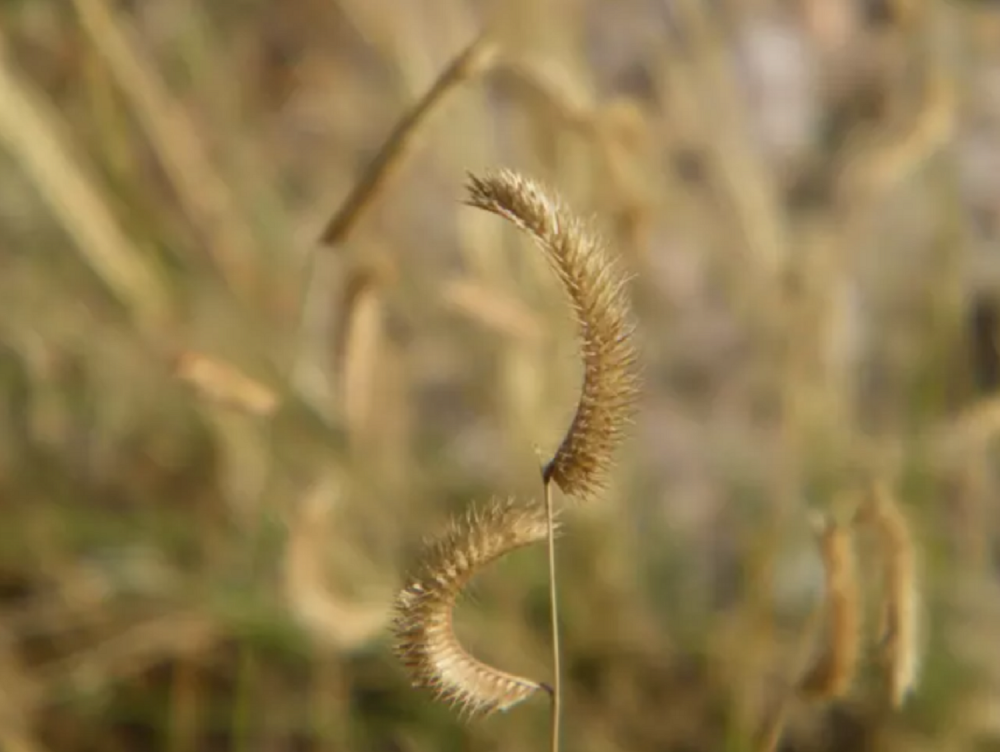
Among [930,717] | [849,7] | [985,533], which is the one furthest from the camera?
[849,7]

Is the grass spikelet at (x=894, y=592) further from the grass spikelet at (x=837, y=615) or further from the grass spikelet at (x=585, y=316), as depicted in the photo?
the grass spikelet at (x=585, y=316)

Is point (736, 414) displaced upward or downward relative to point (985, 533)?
upward

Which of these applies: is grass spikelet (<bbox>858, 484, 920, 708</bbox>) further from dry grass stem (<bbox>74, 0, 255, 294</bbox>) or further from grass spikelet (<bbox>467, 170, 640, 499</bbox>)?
dry grass stem (<bbox>74, 0, 255, 294</bbox>)

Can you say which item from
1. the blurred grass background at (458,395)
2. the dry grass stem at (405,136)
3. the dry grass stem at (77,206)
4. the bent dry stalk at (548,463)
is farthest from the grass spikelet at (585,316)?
the dry grass stem at (77,206)

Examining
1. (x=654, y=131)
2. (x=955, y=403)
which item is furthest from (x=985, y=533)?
(x=654, y=131)

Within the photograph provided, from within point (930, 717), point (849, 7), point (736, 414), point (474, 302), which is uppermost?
point (849, 7)

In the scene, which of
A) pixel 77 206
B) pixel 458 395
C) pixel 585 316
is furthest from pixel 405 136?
pixel 458 395

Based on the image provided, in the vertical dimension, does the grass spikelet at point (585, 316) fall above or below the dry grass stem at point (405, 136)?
below

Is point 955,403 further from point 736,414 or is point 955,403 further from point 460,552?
point 460,552
